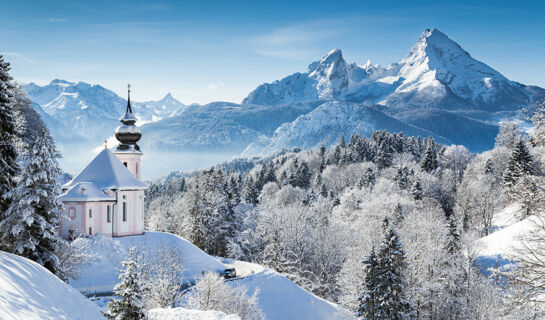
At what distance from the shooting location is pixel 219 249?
177 feet

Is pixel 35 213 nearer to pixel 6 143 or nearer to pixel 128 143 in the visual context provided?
pixel 6 143

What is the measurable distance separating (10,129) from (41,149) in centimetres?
180

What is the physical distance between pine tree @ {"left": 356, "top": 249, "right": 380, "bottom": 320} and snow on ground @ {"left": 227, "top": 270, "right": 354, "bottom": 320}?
116 inches

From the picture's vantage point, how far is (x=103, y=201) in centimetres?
3803

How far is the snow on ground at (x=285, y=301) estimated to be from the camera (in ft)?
103

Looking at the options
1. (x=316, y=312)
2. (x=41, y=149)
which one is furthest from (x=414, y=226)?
(x=41, y=149)

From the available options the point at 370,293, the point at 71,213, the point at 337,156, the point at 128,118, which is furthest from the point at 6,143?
the point at 337,156

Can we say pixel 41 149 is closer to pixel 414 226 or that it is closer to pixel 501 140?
pixel 414 226

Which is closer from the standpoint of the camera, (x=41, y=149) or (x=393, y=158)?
(x=41, y=149)

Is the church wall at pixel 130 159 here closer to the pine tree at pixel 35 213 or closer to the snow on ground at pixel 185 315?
the pine tree at pixel 35 213

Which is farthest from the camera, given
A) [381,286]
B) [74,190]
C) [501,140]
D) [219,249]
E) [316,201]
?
[501,140]

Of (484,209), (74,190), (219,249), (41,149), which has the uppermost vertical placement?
(41,149)

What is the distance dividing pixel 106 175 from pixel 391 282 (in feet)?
86.4

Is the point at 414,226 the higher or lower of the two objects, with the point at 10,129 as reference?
lower
